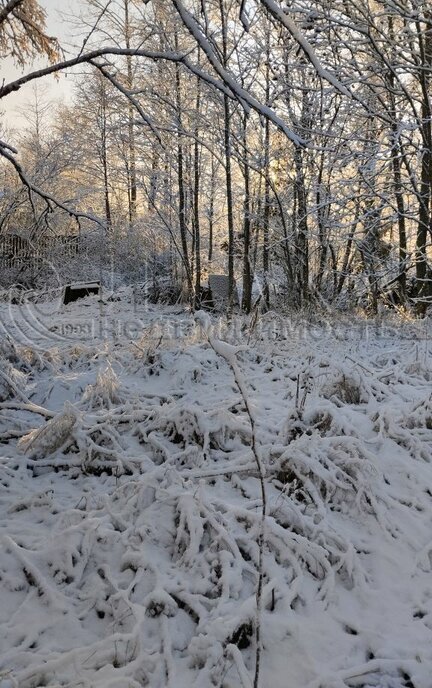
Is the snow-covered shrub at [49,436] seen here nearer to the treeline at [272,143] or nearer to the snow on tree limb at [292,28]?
the treeline at [272,143]

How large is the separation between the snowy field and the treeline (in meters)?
1.57

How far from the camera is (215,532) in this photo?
2135 millimetres

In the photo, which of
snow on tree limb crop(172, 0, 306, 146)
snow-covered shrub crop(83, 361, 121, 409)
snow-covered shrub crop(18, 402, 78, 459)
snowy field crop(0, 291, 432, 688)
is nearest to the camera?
snowy field crop(0, 291, 432, 688)

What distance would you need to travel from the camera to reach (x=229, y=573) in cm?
192

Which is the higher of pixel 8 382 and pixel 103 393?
pixel 8 382

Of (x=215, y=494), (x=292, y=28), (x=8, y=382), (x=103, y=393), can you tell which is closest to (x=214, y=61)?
(x=292, y=28)

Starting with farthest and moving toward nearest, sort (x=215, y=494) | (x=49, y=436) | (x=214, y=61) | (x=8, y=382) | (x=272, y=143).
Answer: (x=272, y=143) → (x=8, y=382) → (x=49, y=436) → (x=215, y=494) → (x=214, y=61)

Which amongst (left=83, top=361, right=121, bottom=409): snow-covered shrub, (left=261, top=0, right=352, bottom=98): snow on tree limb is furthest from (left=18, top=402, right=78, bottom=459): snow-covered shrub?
(left=261, top=0, right=352, bottom=98): snow on tree limb

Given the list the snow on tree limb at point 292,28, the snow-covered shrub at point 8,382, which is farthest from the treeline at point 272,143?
the snow-covered shrub at point 8,382

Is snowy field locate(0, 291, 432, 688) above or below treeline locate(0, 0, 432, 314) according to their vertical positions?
below

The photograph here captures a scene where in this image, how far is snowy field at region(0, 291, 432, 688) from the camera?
1599 millimetres

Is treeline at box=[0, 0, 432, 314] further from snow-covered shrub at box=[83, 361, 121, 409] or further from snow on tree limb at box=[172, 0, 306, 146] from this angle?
snow-covered shrub at box=[83, 361, 121, 409]

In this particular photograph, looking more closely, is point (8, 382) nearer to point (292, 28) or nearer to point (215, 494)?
point (215, 494)

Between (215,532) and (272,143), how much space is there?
405 inches
